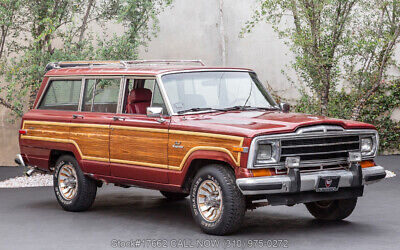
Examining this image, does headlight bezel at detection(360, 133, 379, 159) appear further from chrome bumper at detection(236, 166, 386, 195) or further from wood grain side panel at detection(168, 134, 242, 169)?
wood grain side panel at detection(168, 134, 242, 169)

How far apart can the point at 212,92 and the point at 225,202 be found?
186cm

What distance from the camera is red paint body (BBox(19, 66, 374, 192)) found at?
8.34 meters

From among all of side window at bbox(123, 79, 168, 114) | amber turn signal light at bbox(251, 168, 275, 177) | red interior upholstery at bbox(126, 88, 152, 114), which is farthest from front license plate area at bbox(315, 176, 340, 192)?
red interior upholstery at bbox(126, 88, 152, 114)

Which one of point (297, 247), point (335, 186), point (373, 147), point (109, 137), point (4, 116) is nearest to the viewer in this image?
point (297, 247)

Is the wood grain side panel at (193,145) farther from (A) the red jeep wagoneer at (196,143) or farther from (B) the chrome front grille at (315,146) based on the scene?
(B) the chrome front grille at (315,146)

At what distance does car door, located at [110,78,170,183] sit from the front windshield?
22 centimetres

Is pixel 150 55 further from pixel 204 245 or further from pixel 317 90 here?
pixel 204 245

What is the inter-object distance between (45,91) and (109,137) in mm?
2117

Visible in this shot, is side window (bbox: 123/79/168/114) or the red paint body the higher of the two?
side window (bbox: 123/79/168/114)

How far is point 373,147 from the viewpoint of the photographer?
917cm

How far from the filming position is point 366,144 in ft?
30.0

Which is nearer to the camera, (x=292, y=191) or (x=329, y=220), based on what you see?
(x=292, y=191)

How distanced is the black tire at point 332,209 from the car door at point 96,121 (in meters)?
2.85

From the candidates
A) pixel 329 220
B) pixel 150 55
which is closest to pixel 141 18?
pixel 150 55
